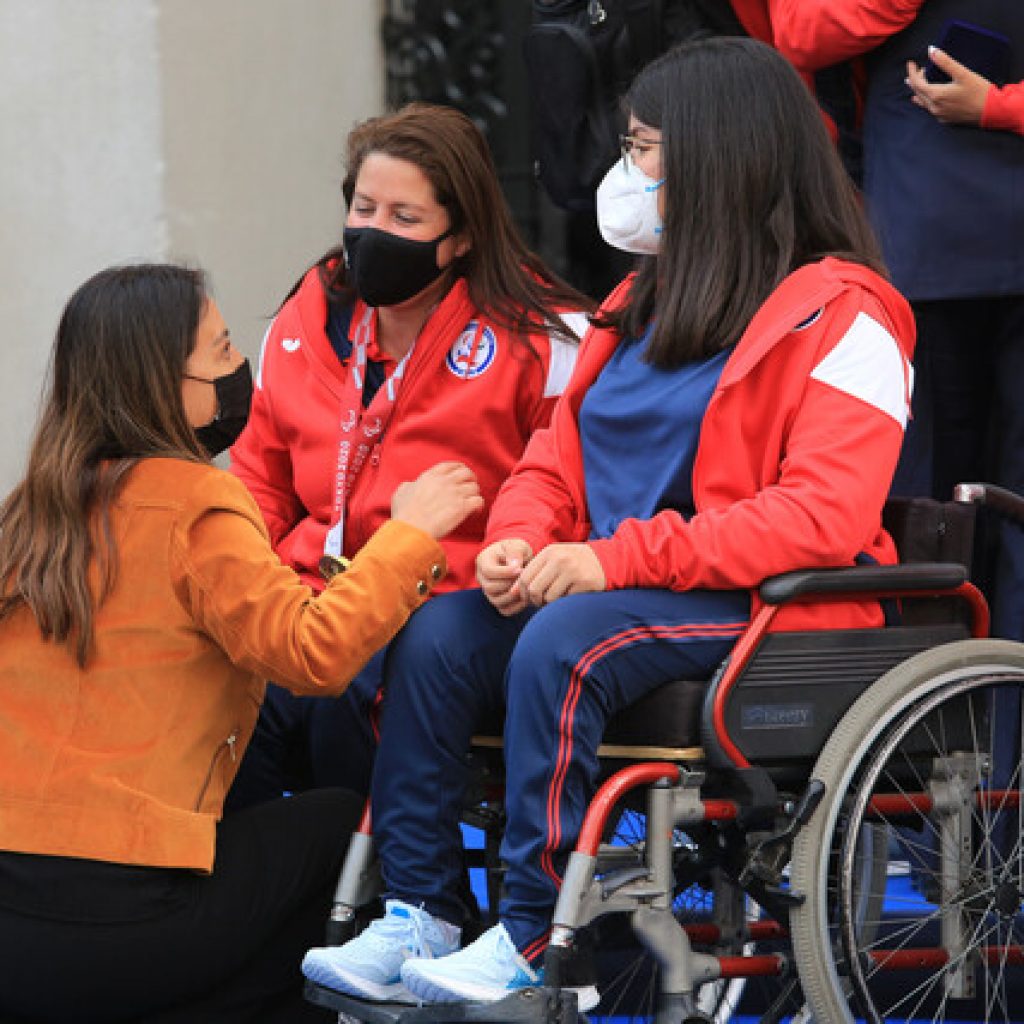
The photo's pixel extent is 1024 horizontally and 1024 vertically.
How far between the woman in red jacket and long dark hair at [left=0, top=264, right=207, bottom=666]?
503 millimetres

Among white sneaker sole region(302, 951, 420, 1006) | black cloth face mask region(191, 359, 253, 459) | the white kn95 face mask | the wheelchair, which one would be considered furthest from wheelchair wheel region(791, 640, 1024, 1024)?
black cloth face mask region(191, 359, 253, 459)

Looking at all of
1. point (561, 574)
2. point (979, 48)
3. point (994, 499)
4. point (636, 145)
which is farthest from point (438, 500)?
point (979, 48)

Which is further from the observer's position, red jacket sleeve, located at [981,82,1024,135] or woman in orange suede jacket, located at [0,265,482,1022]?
red jacket sleeve, located at [981,82,1024,135]

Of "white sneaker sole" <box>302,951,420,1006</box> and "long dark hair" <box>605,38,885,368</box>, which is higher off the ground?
"long dark hair" <box>605,38,885,368</box>

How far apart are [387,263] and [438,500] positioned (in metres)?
0.54

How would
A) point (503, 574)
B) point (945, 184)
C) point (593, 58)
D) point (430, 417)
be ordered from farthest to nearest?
point (593, 58) < point (945, 184) < point (430, 417) < point (503, 574)

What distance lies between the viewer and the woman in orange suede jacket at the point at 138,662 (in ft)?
11.3

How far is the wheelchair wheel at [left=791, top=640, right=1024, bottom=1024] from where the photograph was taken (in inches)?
133

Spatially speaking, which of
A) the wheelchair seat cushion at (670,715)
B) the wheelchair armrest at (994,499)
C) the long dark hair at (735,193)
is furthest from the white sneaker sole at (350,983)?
the wheelchair armrest at (994,499)

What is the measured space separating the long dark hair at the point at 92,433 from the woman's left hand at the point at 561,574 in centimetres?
55

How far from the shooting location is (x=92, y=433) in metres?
3.56

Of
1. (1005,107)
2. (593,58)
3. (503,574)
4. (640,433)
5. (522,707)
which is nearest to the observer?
(522,707)

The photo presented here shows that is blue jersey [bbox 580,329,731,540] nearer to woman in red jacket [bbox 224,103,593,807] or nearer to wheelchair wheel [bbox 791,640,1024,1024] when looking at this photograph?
woman in red jacket [bbox 224,103,593,807]

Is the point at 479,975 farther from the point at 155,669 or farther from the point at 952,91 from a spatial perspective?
the point at 952,91
